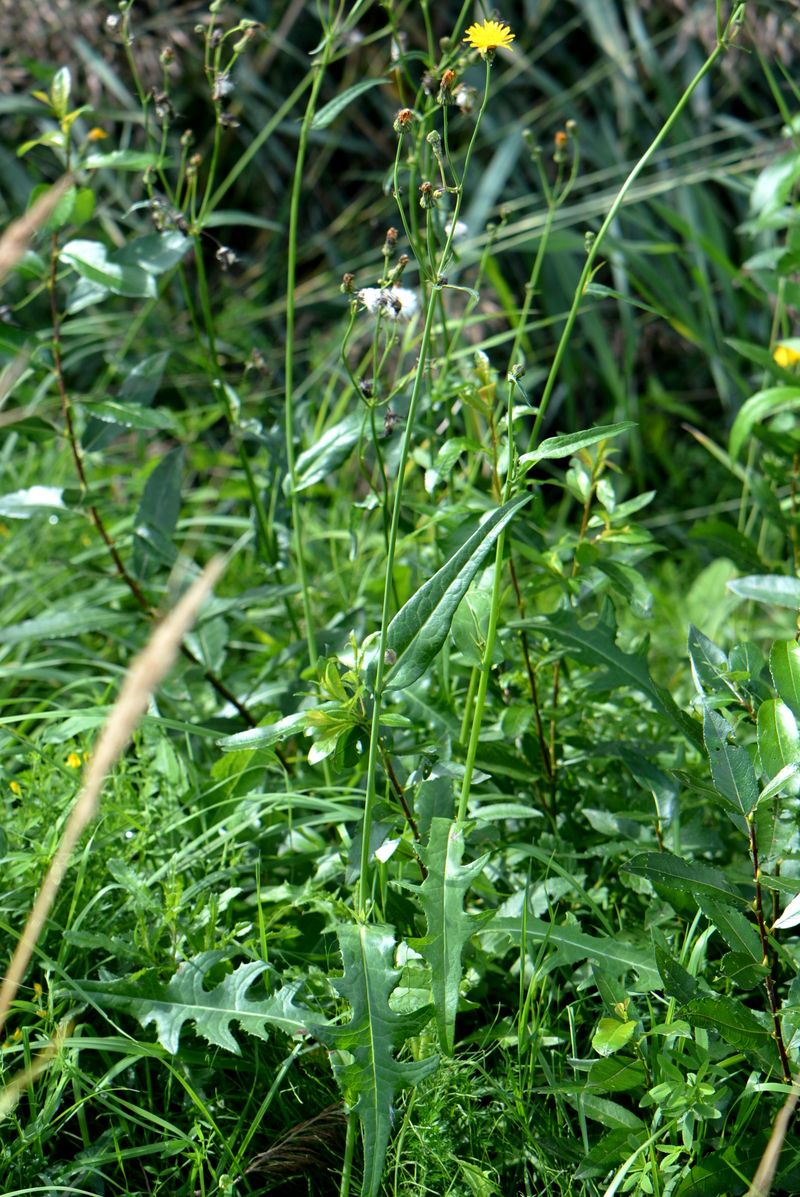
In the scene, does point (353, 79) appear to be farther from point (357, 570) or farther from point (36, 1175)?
point (36, 1175)

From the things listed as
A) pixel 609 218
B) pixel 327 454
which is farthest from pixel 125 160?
pixel 609 218

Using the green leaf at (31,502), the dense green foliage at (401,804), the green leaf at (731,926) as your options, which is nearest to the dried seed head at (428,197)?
the dense green foliage at (401,804)

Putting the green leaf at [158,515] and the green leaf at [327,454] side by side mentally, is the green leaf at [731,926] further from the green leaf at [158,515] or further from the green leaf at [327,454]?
the green leaf at [158,515]

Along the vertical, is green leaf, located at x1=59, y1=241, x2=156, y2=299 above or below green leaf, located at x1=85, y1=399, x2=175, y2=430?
above

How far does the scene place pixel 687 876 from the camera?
110 centimetres

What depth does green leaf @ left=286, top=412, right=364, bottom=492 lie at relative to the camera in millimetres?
1493

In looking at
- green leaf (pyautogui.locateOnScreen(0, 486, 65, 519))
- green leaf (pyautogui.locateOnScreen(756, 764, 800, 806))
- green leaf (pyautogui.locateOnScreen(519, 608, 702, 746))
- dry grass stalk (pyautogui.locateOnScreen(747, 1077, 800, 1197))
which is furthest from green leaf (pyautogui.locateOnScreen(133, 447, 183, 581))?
Result: dry grass stalk (pyautogui.locateOnScreen(747, 1077, 800, 1197))

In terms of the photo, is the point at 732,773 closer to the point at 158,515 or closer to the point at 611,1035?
the point at 611,1035

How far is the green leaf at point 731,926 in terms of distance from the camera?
43.9 inches

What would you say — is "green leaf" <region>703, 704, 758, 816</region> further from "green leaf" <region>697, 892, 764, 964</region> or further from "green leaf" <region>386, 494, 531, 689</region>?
"green leaf" <region>386, 494, 531, 689</region>

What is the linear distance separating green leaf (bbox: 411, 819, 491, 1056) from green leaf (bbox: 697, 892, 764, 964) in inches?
8.0

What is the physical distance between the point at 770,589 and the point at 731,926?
51 cm

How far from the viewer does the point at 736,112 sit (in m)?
3.36

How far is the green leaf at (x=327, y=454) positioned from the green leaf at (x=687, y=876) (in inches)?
24.8
